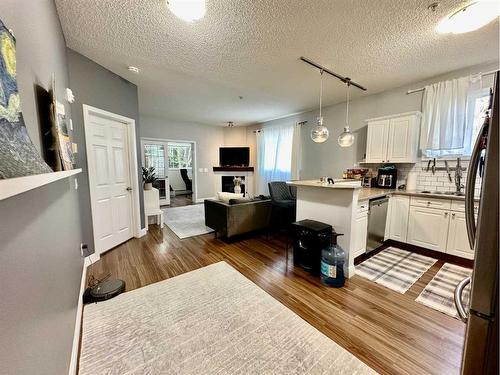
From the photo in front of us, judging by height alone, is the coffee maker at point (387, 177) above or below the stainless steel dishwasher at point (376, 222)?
above

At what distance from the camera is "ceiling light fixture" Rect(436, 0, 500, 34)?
1.74 meters

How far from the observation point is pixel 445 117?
10.1ft

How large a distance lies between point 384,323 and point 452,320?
2.00 ft

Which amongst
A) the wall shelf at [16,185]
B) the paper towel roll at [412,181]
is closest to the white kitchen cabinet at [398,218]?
the paper towel roll at [412,181]

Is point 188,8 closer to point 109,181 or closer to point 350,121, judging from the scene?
point 109,181

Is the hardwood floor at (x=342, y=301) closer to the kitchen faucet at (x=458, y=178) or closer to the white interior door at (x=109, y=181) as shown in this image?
the white interior door at (x=109, y=181)

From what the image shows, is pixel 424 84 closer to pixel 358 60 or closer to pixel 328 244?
pixel 358 60

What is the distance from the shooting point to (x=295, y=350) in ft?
4.94

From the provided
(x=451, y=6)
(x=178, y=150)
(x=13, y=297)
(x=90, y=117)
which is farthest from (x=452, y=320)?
(x=178, y=150)

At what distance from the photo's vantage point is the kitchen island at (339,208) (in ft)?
7.91

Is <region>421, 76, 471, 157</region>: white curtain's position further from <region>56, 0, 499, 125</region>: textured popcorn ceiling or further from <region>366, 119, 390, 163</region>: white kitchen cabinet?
<region>366, 119, 390, 163</region>: white kitchen cabinet

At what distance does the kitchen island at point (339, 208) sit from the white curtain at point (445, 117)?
5.64ft

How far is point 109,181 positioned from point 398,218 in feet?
14.9

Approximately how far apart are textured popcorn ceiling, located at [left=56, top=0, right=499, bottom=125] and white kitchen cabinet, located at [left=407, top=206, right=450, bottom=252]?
6.65 ft
